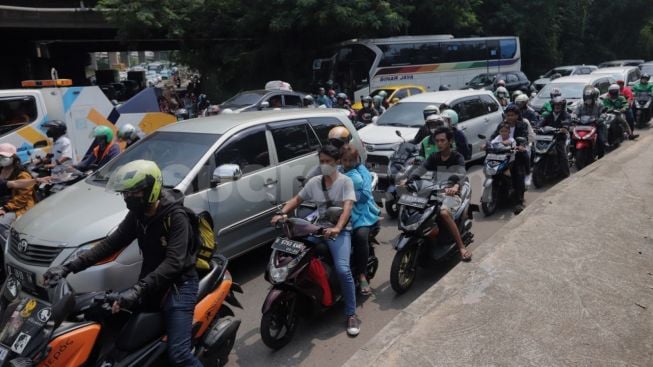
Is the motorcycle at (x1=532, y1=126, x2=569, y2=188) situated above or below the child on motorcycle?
below

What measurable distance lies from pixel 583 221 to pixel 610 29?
39383 millimetres

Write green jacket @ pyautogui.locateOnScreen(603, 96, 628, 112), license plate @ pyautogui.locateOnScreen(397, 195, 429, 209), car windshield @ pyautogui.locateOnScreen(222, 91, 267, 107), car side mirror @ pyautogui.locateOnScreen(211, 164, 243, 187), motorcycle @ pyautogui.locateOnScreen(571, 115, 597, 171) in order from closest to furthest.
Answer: car side mirror @ pyautogui.locateOnScreen(211, 164, 243, 187)
license plate @ pyautogui.locateOnScreen(397, 195, 429, 209)
motorcycle @ pyautogui.locateOnScreen(571, 115, 597, 171)
green jacket @ pyautogui.locateOnScreen(603, 96, 628, 112)
car windshield @ pyautogui.locateOnScreen(222, 91, 267, 107)

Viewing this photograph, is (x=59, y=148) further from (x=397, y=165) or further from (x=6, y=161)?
(x=397, y=165)

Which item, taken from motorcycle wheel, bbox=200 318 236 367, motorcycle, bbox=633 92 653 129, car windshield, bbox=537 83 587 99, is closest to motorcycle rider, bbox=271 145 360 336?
motorcycle wheel, bbox=200 318 236 367

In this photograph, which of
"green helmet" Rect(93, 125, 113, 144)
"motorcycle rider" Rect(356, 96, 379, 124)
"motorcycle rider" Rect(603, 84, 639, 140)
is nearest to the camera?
"green helmet" Rect(93, 125, 113, 144)

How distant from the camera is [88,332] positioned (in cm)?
288

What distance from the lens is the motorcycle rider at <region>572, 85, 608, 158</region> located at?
34.4 ft

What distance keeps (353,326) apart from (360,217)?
960 millimetres

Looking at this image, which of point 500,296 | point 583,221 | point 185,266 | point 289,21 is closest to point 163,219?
point 185,266

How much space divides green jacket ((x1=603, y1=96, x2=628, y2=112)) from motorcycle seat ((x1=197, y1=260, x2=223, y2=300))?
1116 cm

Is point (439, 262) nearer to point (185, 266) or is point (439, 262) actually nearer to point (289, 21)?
point (185, 266)

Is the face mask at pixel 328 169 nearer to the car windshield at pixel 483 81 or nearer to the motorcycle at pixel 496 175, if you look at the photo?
the motorcycle at pixel 496 175

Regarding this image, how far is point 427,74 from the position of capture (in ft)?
79.4

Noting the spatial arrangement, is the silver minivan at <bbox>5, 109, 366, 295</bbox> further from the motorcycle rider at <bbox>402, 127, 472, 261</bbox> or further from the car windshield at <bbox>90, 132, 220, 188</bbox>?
the motorcycle rider at <bbox>402, 127, 472, 261</bbox>
